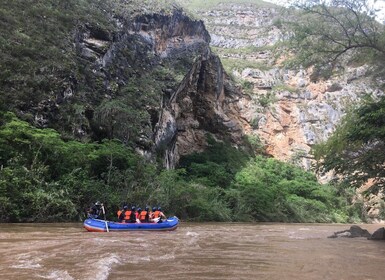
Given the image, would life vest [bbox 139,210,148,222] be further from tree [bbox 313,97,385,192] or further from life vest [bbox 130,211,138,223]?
tree [bbox 313,97,385,192]

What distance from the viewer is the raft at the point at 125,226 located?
14.3m

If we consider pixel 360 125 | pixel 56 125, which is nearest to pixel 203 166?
pixel 56 125

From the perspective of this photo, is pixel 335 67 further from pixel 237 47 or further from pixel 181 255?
pixel 237 47

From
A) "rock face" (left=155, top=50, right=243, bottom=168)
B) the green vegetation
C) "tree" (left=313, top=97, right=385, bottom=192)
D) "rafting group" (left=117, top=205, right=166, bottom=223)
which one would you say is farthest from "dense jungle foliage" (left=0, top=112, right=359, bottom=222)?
the green vegetation

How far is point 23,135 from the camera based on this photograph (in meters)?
18.1

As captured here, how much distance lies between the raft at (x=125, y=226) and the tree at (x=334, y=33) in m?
8.33

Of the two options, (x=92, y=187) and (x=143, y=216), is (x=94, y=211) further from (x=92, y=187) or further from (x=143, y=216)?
(x=92, y=187)

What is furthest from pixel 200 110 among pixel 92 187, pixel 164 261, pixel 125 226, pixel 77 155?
pixel 164 261

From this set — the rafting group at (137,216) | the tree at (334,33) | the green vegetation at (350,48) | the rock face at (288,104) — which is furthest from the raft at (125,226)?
the rock face at (288,104)

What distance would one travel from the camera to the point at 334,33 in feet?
41.7

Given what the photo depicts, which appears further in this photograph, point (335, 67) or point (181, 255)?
point (335, 67)

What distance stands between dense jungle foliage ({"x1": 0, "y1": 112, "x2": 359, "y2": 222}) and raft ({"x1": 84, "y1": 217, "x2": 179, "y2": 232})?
3382mm

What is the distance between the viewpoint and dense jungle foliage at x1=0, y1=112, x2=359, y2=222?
16.5 meters

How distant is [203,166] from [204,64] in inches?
485
